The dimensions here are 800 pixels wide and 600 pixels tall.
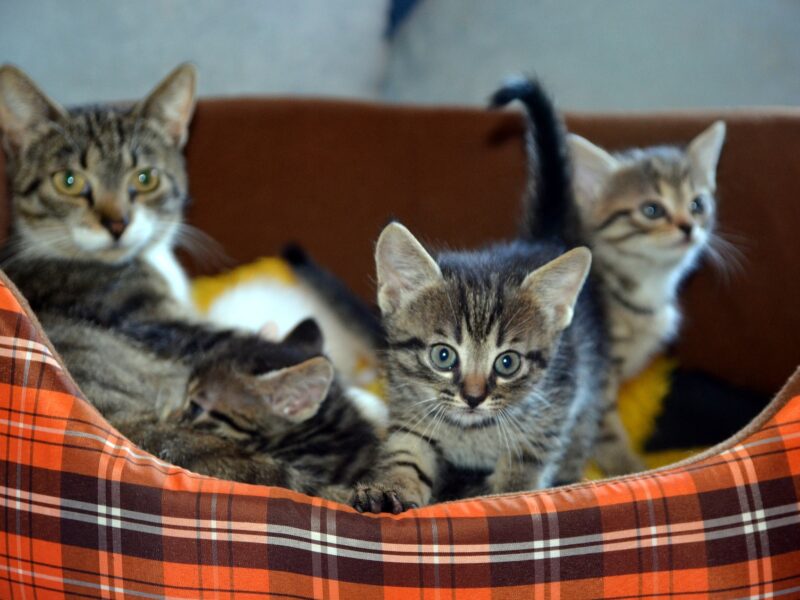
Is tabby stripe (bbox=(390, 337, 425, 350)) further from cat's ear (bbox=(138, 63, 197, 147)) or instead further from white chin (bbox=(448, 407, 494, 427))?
cat's ear (bbox=(138, 63, 197, 147))

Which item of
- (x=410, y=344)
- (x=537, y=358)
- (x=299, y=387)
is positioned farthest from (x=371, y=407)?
(x=537, y=358)

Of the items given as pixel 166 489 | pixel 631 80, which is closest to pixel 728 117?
pixel 631 80

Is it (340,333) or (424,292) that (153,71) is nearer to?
(340,333)

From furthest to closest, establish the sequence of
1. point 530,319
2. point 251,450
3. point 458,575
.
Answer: point 251,450 < point 530,319 < point 458,575

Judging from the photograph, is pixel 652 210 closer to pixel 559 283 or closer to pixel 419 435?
pixel 559 283

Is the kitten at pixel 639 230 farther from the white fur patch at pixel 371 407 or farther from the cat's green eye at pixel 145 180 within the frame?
the cat's green eye at pixel 145 180

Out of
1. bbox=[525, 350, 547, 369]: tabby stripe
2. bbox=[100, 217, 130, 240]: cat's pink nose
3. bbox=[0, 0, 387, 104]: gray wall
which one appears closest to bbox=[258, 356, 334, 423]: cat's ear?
bbox=[525, 350, 547, 369]: tabby stripe

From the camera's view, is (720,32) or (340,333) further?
(720,32)

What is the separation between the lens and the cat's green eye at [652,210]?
1.86 m

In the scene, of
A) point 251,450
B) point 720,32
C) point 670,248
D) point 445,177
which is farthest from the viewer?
point 720,32

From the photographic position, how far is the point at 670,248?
5.98 feet

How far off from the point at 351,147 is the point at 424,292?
3.14 feet

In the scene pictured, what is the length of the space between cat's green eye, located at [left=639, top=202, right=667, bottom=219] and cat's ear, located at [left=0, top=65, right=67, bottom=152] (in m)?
1.41

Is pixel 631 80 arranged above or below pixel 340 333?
above
